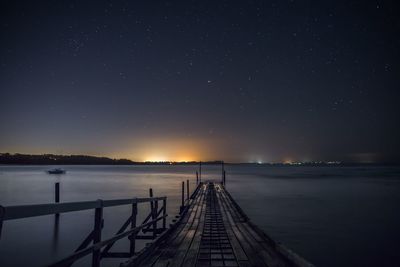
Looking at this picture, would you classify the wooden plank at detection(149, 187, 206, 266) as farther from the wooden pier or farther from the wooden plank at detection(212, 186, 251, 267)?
the wooden plank at detection(212, 186, 251, 267)

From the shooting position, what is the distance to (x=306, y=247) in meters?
15.8

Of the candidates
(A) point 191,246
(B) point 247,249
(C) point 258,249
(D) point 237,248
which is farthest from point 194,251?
(C) point 258,249

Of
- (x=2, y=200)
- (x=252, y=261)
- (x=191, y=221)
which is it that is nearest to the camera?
(x=252, y=261)

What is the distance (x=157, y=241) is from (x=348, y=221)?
19.9 m

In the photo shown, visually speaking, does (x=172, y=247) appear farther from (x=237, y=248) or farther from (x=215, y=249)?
(x=237, y=248)

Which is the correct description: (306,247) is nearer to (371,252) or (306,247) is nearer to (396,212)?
(371,252)

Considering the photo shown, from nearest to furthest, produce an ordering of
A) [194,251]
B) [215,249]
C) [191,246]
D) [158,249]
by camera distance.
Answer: [194,251] < [158,249] < [215,249] < [191,246]

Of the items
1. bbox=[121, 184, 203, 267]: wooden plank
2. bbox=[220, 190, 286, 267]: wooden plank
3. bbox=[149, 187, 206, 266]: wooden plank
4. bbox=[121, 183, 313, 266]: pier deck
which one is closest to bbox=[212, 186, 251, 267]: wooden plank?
bbox=[121, 183, 313, 266]: pier deck

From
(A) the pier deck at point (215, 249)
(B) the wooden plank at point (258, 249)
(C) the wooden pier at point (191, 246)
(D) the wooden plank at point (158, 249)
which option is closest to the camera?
(C) the wooden pier at point (191, 246)

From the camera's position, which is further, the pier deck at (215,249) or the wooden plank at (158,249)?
the pier deck at (215,249)

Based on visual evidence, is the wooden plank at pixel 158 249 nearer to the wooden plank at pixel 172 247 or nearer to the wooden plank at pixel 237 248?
the wooden plank at pixel 172 247

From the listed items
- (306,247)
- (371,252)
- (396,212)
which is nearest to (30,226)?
(306,247)

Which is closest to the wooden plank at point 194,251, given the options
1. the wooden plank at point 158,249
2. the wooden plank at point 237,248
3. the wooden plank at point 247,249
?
the wooden plank at point 158,249

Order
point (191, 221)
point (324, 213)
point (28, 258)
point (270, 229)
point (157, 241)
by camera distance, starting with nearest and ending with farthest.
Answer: point (157, 241) → point (191, 221) → point (28, 258) → point (270, 229) → point (324, 213)
